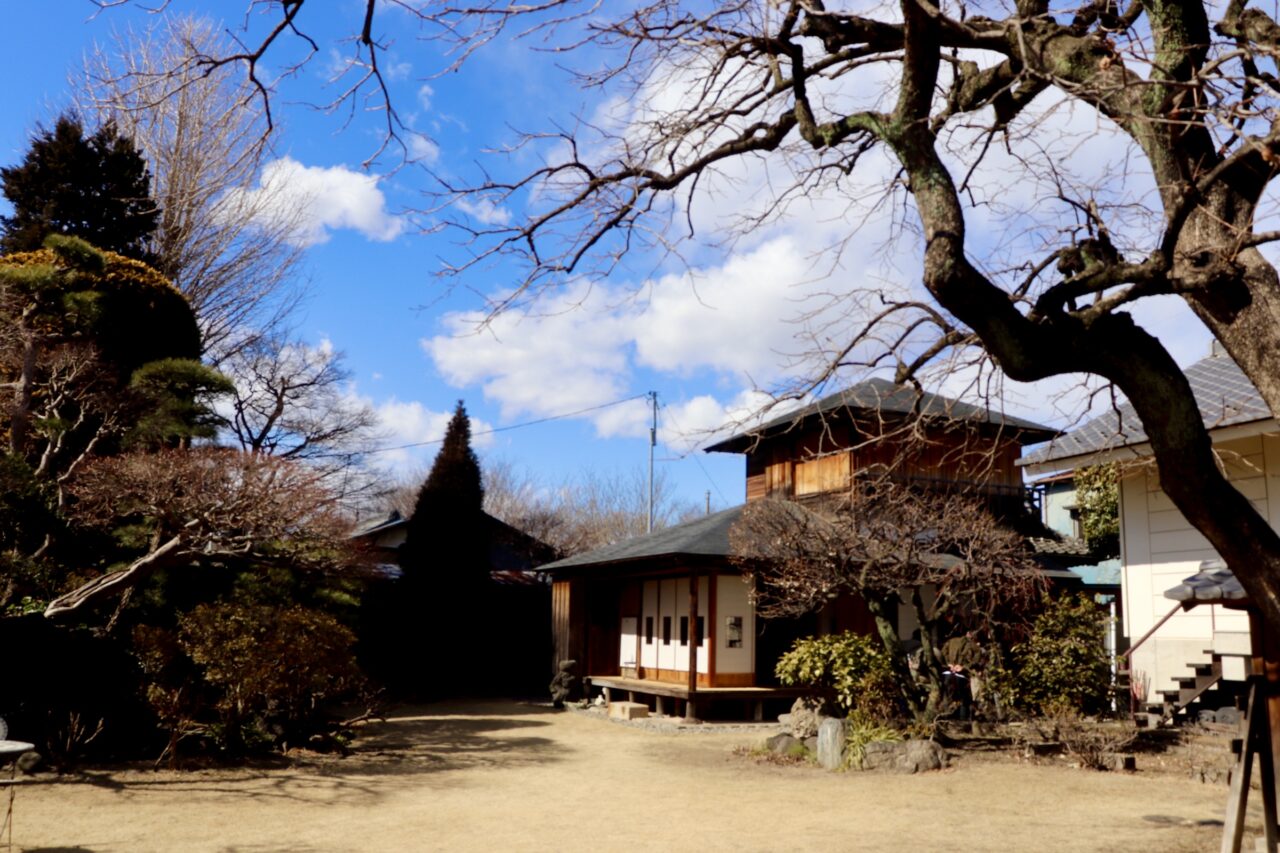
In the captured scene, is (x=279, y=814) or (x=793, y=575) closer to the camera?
(x=279, y=814)

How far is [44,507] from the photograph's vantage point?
12227 millimetres

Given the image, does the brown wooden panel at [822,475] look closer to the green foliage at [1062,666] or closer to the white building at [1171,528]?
the white building at [1171,528]

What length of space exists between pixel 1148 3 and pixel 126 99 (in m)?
4.98

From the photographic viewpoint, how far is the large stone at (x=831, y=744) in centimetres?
1202

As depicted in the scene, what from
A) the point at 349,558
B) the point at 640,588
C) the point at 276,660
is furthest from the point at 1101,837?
the point at 640,588

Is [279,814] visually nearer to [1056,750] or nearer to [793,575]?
[793,575]

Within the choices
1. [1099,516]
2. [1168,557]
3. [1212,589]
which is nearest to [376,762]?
[1212,589]

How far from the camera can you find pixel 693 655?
17.2m

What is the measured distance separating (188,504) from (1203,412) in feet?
40.7

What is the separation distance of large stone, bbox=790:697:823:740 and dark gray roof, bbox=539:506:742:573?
3717mm

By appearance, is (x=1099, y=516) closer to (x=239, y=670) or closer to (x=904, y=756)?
(x=904, y=756)

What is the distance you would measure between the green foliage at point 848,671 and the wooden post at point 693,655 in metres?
3.33

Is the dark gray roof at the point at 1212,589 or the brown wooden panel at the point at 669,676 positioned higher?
the dark gray roof at the point at 1212,589

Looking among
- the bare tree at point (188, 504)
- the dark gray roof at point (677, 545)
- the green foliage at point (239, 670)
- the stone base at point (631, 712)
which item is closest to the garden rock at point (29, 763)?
the green foliage at point (239, 670)
